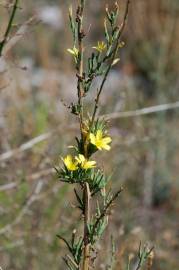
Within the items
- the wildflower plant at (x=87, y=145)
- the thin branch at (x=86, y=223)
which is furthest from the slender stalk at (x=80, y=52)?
the thin branch at (x=86, y=223)

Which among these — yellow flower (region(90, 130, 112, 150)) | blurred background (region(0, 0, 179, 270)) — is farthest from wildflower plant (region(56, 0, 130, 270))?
blurred background (region(0, 0, 179, 270))

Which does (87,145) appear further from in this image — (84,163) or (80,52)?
(80,52)

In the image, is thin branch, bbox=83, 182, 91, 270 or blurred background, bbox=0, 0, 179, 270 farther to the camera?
blurred background, bbox=0, 0, 179, 270

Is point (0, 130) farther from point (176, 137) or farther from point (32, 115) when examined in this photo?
point (176, 137)

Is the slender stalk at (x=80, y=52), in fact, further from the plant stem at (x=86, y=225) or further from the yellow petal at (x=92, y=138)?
the plant stem at (x=86, y=225)

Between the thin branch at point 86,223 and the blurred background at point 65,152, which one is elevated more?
the blurred background at point 65,152

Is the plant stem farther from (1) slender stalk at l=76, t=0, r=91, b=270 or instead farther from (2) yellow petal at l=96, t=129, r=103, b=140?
(2) yellow petal at l=96, t=129, r=103, b=140

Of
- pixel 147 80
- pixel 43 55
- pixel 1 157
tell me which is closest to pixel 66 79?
pixel 43 55

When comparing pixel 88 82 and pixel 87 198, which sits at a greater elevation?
pixel 88 82
